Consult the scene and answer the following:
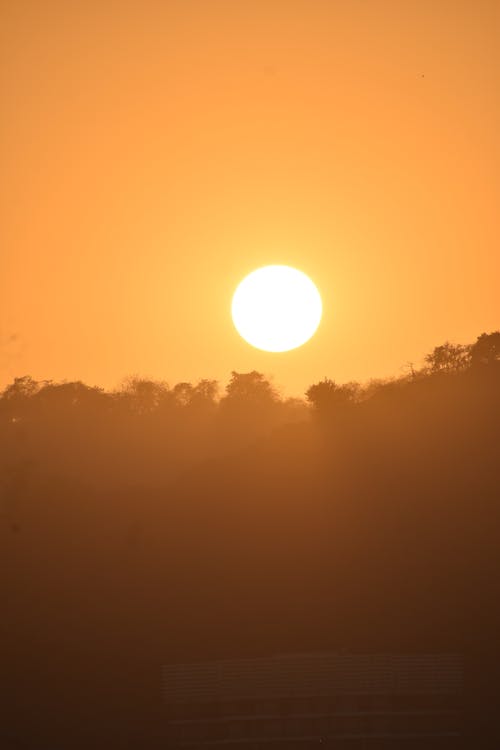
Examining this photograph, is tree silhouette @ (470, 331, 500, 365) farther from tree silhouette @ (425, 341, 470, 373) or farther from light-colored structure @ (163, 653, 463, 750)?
light-colored structure @ (163, 653, 463, 750)

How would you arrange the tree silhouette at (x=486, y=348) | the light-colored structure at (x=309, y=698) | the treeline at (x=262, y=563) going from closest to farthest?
the light-colored structure at (x=309, y=698) → the treeline at (x=262, y=563) → the tree silhouette at (x=486, y=348)

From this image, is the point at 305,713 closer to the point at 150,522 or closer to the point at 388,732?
the point at 388,732

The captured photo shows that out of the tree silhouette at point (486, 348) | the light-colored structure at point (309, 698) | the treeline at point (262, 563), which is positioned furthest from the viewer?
the tree silhouette at point (486, 348)

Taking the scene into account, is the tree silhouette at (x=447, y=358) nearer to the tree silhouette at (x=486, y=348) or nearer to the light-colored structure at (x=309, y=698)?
the tree silhouette at (x=486, y=348)

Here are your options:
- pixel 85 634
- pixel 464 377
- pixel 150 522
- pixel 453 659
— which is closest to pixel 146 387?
pixel 464 377

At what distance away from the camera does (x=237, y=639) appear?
2847 inches

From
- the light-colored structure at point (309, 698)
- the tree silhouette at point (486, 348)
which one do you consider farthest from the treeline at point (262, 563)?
the tree silhouette at point (486, 348)

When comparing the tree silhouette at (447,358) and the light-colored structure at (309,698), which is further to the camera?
the tree silhouette at (447,358)

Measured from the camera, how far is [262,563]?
261 feet

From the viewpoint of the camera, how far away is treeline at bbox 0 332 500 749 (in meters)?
67.6

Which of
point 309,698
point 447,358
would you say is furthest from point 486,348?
point 309,698

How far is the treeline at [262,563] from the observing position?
6762 cm

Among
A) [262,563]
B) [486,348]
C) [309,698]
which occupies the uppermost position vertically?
[486,348]

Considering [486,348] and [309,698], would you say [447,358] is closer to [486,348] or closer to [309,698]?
[486,348]
